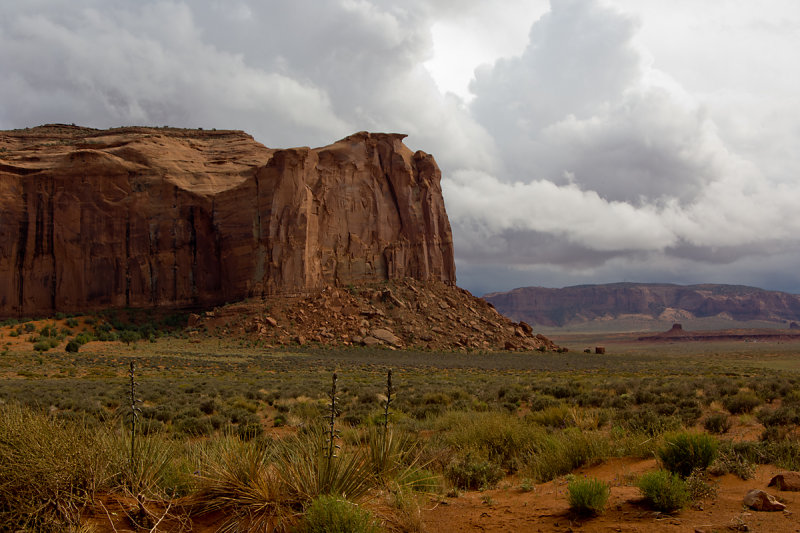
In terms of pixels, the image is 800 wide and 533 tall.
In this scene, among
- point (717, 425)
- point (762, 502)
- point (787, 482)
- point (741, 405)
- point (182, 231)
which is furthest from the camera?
point (182, 231)

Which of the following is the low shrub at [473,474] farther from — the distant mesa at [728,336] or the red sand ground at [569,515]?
the distant mesa at [728,336]

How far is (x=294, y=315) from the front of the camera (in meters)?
52.7

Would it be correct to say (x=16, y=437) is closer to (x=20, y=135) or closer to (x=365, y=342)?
(x=365, y=342)

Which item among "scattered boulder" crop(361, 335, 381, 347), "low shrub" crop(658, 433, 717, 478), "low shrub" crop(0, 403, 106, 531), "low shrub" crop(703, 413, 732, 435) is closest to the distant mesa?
"scattered boulder" crop(361, 335, 381, 347)

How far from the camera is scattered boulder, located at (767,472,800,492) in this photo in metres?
5.39

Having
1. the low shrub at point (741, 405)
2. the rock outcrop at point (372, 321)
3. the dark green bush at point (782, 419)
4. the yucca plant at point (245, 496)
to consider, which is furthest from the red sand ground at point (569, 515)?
the rock outcrop at point (372, 321)

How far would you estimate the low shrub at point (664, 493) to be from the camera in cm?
498

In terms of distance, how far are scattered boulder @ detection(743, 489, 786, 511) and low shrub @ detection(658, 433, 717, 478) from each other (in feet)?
4.37

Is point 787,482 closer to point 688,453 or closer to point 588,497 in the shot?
point 688,453

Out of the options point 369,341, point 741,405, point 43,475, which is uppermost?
point 43,475

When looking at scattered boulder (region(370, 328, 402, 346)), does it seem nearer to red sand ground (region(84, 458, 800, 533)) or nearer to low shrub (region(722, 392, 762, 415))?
low shrub (region(722, 392, 762, 415))

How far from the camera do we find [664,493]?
5.01m

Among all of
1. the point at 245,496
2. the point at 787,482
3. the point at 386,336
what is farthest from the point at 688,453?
the point at 386,336

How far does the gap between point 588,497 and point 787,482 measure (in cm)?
249
